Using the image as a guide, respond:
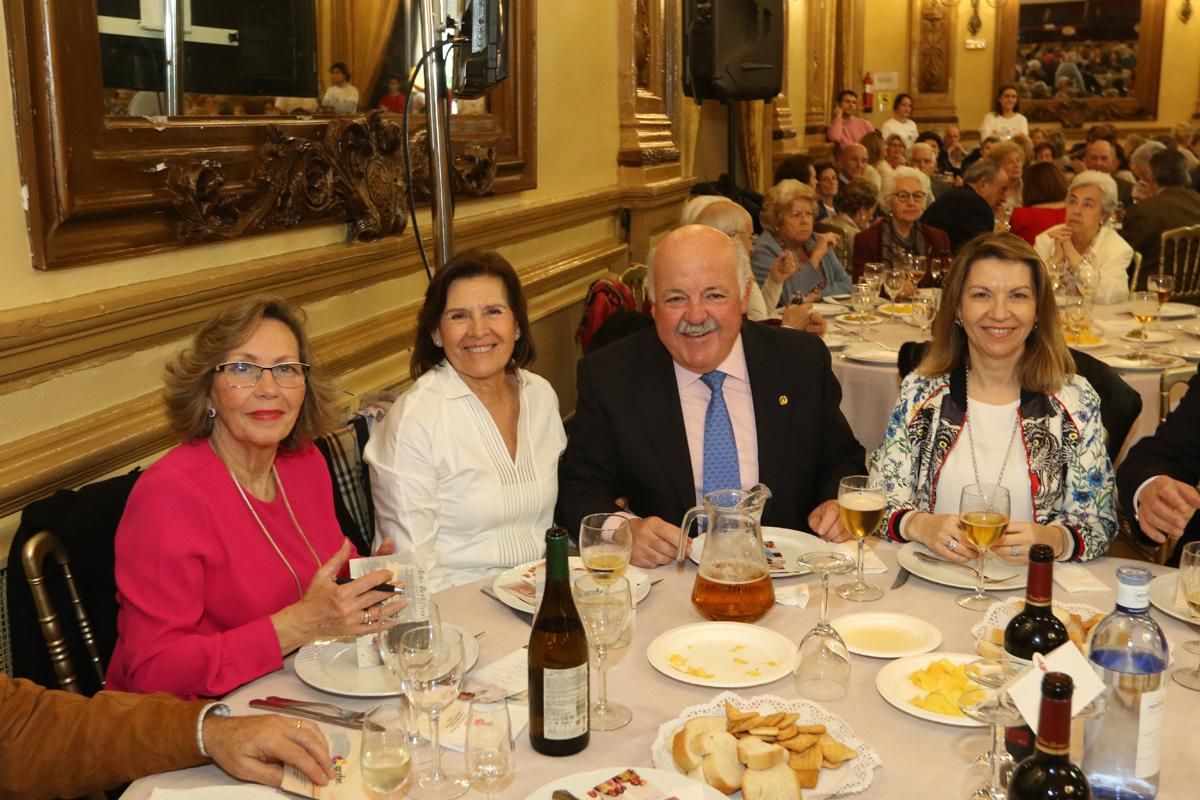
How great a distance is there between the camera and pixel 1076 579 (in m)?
2.05

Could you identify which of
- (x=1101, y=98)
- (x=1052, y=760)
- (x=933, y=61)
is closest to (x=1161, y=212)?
(x=1052, y=760)

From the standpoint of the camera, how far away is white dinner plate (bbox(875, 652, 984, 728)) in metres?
1.55

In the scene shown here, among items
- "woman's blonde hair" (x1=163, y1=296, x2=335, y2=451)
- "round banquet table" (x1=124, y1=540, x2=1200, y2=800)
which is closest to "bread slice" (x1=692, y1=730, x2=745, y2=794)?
"round banquet table" (x1=124, y1=540, x2=1200, y2=800)

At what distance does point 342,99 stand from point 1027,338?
2.03 m

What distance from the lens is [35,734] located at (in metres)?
1.62

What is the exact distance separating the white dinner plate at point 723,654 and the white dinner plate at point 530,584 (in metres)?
0.15

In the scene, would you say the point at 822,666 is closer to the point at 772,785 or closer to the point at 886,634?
the point at 886,634

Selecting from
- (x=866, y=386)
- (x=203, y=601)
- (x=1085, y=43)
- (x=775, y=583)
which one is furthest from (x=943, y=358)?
(x=1085, y=43)

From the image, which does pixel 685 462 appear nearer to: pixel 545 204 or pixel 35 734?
pixel 35 734

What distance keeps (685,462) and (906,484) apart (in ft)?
1.62

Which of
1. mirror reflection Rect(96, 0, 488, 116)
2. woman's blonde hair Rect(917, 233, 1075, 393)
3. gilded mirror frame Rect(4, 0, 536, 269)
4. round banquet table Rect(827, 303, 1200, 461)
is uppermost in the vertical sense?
mirror reflection Rect(96, 0, 488, 116)

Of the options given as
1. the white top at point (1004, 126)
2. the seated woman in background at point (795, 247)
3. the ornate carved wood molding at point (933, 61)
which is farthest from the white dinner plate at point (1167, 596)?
the ornate carved wood molding at point (933, 61)

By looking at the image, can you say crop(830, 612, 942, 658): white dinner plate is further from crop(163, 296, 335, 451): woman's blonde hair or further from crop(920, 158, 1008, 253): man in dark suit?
crop(920, 158, 1008, 253): man in dark suit

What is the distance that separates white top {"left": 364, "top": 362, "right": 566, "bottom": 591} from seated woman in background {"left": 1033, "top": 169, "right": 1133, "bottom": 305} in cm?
353
